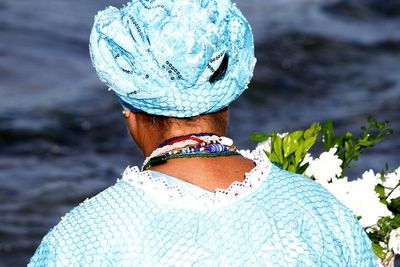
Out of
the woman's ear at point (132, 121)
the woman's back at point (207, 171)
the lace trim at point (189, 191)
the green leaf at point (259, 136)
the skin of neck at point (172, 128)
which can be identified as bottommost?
the lace trim at point (189, 191)

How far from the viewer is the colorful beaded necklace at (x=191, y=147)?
104 inches

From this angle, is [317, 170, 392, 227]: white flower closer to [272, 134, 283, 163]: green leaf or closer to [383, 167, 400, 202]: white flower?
[383, 167, 400, 202]: white flower

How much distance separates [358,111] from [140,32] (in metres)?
7.17

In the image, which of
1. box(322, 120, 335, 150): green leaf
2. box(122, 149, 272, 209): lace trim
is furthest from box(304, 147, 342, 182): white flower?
box(122, 149, 272, 209): lace trim

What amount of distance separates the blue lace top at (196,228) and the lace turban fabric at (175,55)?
7.6 inches

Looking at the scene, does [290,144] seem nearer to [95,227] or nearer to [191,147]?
[191,147]

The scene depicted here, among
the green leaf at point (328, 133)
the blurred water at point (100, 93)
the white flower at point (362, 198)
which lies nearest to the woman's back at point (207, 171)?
the white flower at point (362, 198)

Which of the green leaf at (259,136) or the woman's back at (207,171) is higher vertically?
the green leaf at (259,136)

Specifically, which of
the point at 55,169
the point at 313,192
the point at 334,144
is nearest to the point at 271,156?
the point at 334,144

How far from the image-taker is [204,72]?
2.61 metres

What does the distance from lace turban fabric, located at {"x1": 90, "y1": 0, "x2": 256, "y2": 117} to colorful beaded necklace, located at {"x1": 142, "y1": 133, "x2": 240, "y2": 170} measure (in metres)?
0.06

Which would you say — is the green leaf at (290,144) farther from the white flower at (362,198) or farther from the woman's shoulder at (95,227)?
the woman's shoulder at (95,227)

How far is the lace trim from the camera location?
2.56 metres

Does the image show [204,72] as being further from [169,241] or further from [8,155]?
[8,155]
